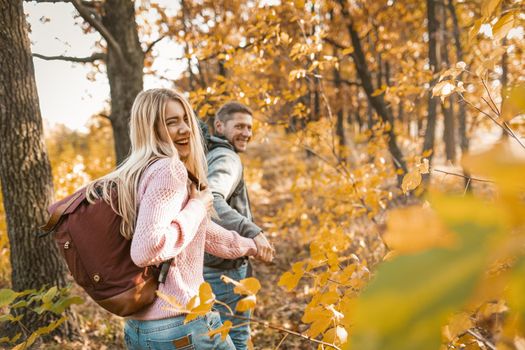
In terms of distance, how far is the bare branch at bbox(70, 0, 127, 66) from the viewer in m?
3.75

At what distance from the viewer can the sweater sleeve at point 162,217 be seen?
138cm

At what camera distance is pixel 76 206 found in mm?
1477

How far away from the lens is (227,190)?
243 centimetres

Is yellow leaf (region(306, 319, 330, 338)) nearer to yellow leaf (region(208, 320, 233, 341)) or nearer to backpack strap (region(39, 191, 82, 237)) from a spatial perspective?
yellow leaf (region(208, 320, 233, 341))

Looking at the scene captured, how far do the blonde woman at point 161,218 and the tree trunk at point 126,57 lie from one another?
121 inches

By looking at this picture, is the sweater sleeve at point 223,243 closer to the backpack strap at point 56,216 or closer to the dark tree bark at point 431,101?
the backpack strap at point 56,216

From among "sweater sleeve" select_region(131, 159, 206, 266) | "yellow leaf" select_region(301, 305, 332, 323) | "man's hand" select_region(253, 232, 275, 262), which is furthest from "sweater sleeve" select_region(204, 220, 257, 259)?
"yellow leaf" select_region(301, 305, 332, 323)

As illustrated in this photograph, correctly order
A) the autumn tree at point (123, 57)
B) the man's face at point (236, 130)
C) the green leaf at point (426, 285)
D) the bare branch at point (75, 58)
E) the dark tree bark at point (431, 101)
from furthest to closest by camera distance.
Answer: the dark tree bark at point (431, 101)
the autumn tree at point (123, 57)
the bare branch at point (75, 58)
the man's face at point (236, 130)
the green leaf at point (426, 285)

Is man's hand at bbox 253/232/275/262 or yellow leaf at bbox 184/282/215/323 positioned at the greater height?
yellow leaf at bbox 184/282/215/323

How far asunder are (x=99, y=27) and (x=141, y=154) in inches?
115

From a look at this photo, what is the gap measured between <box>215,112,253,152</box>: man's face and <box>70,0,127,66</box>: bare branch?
1892 mm

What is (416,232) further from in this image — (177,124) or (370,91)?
(370,91)


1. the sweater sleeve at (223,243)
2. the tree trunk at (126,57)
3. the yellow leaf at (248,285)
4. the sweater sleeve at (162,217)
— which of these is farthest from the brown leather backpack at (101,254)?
the tree trunk at (126,57)

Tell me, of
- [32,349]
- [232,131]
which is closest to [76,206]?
[232,131]
